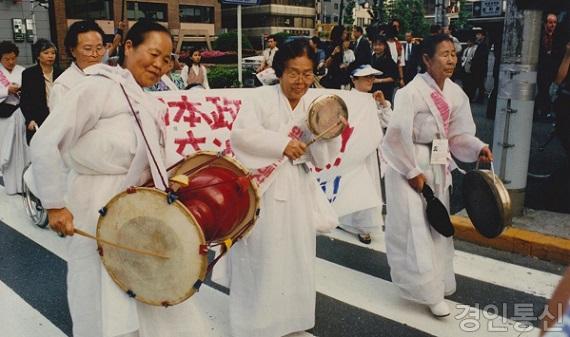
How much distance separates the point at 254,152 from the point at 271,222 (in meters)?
0.43

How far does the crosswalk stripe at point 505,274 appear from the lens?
426 cm

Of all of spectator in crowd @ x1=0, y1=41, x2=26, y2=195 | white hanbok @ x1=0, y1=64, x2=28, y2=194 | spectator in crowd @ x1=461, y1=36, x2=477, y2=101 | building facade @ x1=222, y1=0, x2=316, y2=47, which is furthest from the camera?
building facade @ x1=222, y1=0, x2=316, y2=47

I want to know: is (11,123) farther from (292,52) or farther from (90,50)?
(292,52)

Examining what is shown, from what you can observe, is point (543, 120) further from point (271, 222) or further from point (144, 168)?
point (144, 168)

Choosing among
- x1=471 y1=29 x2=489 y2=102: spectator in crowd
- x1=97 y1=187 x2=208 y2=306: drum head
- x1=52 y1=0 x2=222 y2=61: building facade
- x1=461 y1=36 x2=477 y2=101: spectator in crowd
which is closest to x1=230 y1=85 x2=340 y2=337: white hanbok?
x1=97 y1=187 x2=208 y2=306: drum head

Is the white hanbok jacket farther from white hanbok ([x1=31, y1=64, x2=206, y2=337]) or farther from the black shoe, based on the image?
the black shoe

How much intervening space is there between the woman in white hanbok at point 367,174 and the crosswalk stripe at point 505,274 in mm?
405

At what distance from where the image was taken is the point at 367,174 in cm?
551

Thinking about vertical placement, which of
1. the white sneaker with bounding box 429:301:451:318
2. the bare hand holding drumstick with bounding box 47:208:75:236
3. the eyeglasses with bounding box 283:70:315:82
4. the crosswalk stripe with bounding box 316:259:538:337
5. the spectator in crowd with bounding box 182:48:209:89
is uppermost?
the eyeglasses with bounding box 283:70:315:82

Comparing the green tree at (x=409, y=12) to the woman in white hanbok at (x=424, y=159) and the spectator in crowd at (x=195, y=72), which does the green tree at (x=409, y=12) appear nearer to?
the spectator in crowd at (x=195, y=72)

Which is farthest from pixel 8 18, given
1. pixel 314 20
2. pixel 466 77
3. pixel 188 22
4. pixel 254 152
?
pixel 314 20

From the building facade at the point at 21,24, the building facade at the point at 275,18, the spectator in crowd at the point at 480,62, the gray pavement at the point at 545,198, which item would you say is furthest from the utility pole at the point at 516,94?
the building facade at the point at 275,18

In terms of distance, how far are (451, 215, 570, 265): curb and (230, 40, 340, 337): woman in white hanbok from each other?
2.36 m

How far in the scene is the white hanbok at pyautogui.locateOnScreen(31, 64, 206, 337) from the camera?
2.48 meters
